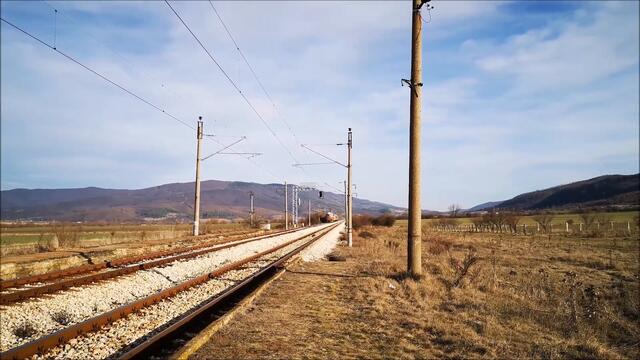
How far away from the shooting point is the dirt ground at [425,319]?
7340 mm

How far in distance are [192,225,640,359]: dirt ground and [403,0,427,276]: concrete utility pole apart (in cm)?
83

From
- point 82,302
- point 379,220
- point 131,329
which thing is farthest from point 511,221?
point 131,329

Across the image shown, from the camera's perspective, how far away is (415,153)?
14242mm

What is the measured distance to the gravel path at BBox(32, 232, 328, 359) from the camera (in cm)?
701

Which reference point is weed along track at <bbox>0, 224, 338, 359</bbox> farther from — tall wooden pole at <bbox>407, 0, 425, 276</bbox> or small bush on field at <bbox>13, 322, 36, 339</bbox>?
tall wooden pole at <bbox>407, 0, 425, 276</bbox>

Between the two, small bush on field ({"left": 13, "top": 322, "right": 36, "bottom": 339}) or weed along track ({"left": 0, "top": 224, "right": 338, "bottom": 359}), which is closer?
weed along track ({"left": 0, "top": 224, "right": 338, "bottom": 359})

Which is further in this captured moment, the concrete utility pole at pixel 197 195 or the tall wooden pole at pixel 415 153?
the concrete utility pole at pixel 197 195

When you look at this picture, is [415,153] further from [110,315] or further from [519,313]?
[110,315]

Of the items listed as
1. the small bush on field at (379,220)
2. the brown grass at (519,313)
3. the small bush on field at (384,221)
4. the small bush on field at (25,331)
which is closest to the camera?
the brown grass at (519,313)

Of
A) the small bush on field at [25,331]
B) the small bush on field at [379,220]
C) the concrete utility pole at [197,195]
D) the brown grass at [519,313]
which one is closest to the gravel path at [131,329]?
the small bush on field at [25,331]

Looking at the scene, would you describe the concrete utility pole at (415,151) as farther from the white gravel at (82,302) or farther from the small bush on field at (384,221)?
the small bush on field at (384,221)

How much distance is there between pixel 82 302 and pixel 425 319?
746 centimetres

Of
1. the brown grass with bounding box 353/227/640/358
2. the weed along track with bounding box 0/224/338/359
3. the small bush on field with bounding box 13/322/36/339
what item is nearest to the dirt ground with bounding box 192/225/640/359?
the brown grass with bounding box 353/227/640/358

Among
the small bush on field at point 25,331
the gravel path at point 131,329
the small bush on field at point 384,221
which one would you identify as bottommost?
the small bush on field at point 25,331
